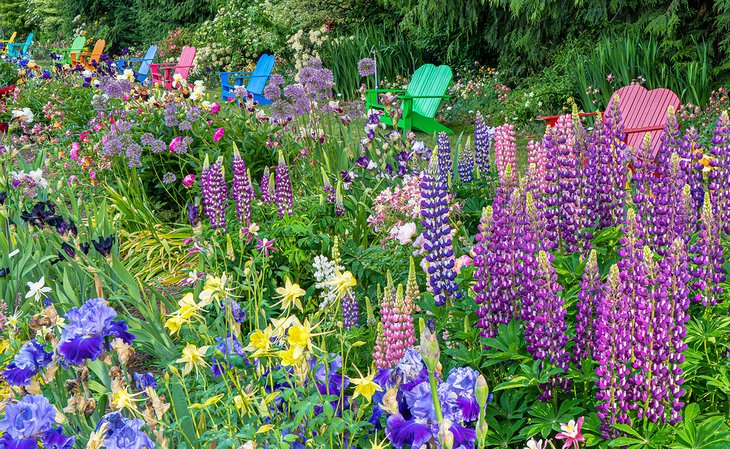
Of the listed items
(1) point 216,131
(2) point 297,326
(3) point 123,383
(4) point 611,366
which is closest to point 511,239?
(4) point 611,366

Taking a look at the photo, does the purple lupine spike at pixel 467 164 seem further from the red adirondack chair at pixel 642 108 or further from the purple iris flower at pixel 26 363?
the purple iris flower at pixel 26 363

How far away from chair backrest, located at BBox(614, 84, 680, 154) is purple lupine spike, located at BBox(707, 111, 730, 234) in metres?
3.39

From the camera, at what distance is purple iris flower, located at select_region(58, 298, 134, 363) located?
5.59ft

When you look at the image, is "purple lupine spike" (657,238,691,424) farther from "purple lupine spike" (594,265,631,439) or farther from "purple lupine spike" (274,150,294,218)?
"purple lupine spike" (274,150,294,218)

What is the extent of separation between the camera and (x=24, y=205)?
407cm

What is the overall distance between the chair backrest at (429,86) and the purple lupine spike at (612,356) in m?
6.98

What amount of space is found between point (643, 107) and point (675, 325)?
482 cm

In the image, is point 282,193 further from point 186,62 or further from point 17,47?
point 17,47

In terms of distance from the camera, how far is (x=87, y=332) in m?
1.71

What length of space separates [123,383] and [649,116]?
17.3ft

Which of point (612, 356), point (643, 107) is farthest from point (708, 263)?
point (643, 107)

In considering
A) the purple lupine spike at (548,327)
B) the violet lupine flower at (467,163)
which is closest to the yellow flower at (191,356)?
the purple lupine spike at (548,327)

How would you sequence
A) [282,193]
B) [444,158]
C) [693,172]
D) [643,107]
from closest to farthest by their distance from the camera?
[693,172]
[444,158]
[282,193]
[643,107]

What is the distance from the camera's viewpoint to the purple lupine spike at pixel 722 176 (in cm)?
239
